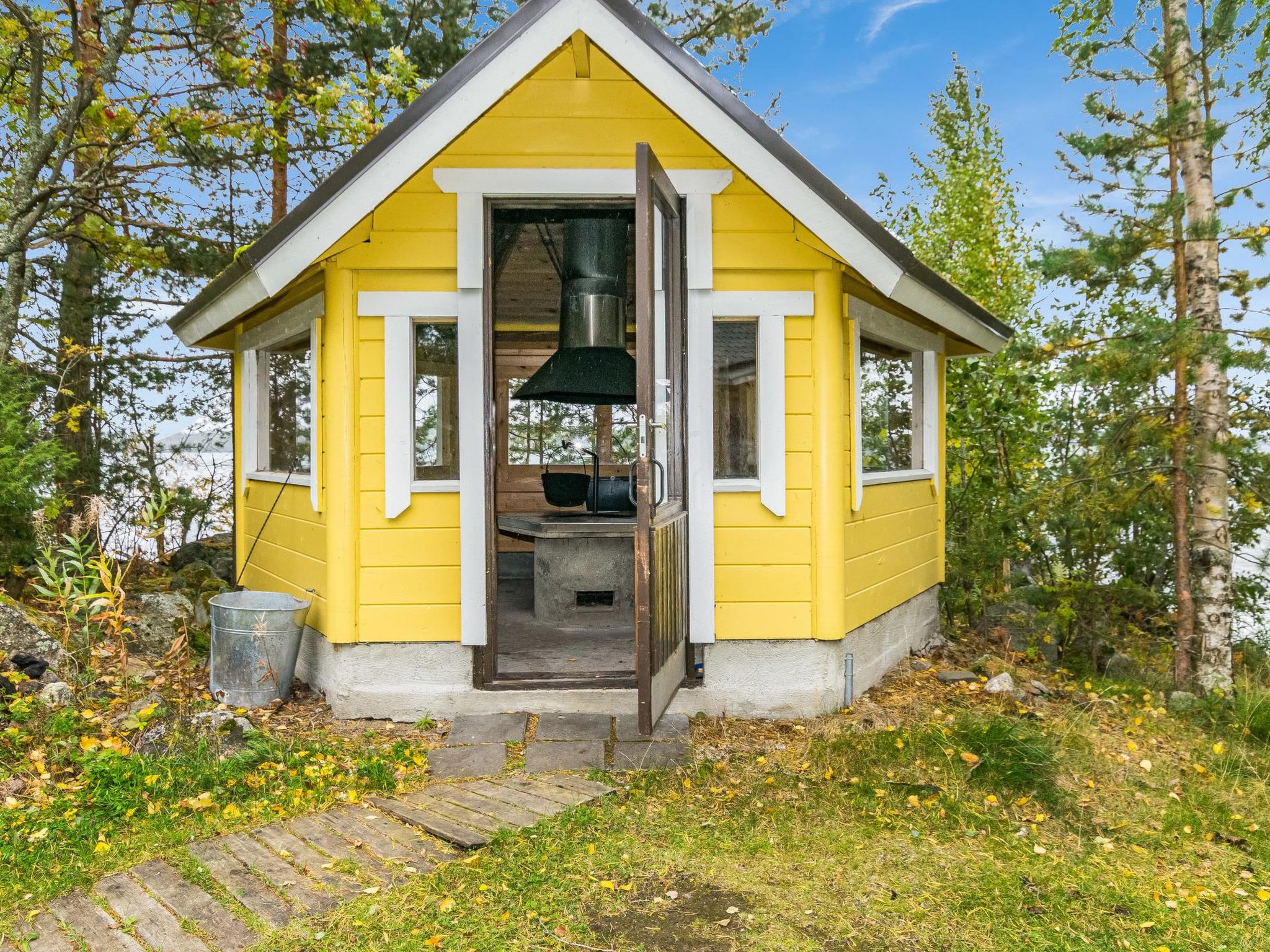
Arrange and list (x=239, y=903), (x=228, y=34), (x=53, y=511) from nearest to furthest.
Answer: (x=239, y=903) < (x=53, y=511) < (x=228, y=34)

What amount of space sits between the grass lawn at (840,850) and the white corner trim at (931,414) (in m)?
2.23

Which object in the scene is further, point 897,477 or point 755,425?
point 897,477

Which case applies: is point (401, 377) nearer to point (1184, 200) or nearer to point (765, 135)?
point (765, 135)

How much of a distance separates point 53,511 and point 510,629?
10.8 feet

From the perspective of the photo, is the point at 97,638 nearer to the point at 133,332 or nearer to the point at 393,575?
the point at 393,575

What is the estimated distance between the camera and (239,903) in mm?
2725

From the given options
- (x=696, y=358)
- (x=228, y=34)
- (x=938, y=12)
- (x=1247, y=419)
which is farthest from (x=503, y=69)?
(x=938, y=12)

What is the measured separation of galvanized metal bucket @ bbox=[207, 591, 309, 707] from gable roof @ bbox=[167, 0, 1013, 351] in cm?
161

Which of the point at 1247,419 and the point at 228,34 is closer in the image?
the point at 1247,419

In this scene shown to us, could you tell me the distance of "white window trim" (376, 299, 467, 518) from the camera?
447cm

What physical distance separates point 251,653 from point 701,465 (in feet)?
8.04

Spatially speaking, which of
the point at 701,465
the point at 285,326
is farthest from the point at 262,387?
the point at 701,465

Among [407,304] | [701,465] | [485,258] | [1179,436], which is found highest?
[485,258]

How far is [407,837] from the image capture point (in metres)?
3.20
